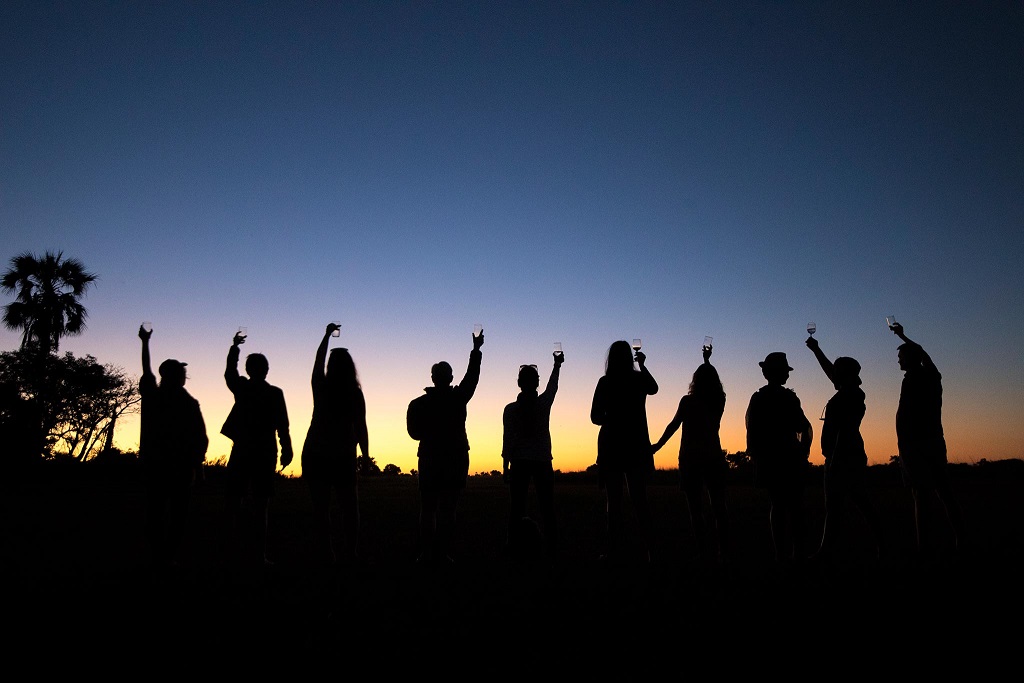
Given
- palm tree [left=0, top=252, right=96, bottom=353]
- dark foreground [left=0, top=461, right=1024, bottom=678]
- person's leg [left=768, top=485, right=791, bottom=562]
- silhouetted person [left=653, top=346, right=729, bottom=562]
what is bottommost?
dark foreground [left=0, top=461, right=1024, bottom=678]

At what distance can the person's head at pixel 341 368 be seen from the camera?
6078 mm

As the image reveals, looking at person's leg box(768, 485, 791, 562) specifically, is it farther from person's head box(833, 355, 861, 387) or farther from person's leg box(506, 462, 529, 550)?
person's leg box(506, 462, 529, 550)

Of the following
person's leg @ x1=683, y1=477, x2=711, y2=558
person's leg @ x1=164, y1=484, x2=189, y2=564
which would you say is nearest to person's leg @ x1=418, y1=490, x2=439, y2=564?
person's leg @ x1=164, y1=484, x2=189, y2=564

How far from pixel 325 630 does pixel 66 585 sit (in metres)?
2.76

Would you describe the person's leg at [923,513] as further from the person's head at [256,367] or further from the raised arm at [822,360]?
the person's head at [256,367]

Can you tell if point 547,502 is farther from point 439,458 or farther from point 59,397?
point 59,397

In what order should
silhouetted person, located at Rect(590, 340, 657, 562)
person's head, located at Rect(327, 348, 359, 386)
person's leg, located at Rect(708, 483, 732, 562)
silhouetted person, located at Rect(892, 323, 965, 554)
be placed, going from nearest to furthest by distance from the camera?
person's head, located at Rect(327, 348, 359, 386), person's leg, located at Rect(708, 483, 732, 562), silhouetted person, located at Rect(590, 340, 657, 562), silhouetted person, located at Rect(892, 323, 965, 554)

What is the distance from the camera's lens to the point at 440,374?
6.54 m

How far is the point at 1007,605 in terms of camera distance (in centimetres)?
409

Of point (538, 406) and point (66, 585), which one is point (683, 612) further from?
point (66, 585)

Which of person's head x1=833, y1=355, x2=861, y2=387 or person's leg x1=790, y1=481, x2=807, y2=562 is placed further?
person's head x1=833, y1=355, x2=861, y2=387

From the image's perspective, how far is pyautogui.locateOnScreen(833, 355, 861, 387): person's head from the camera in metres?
6.75

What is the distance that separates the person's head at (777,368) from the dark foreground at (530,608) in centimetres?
165

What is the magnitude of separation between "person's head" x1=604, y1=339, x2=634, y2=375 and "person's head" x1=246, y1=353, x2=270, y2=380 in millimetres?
3150
